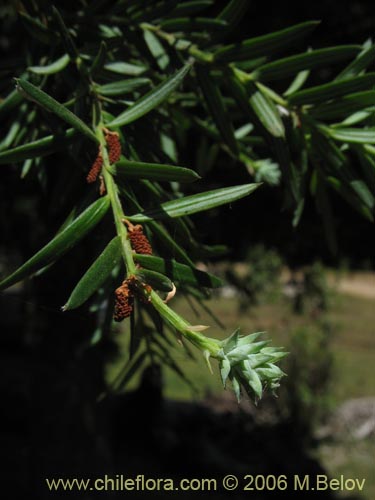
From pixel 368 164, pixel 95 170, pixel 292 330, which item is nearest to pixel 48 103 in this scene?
pixel 95 170

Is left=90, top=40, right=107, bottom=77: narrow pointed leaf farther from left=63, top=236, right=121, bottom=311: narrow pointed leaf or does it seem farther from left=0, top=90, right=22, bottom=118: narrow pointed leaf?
left=63, top=236, right=121, bottom=311: narrow pointed leaf

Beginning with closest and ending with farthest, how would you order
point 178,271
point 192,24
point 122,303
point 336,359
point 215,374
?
point 122,303 → point 178,271 → point 192,24 → point 215,374 → point 336,359

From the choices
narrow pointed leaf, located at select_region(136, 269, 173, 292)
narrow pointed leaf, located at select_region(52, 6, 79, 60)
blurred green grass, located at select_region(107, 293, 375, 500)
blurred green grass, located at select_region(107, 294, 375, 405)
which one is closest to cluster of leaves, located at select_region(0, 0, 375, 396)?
narrow pointed leaf, located at select_region(52, 6, 79, 60)

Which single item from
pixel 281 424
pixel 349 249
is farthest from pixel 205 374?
pixel 349 249

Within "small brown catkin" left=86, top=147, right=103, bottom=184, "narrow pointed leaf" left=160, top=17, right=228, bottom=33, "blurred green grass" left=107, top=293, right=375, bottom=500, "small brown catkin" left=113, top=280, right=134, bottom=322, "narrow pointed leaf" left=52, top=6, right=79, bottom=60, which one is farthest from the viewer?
"blurred green grass" left=107, top=293, right=375, bottom=500

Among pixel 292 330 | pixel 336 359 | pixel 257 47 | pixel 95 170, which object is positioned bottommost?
pixel 336 359

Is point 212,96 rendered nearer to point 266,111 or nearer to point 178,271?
point 266,111

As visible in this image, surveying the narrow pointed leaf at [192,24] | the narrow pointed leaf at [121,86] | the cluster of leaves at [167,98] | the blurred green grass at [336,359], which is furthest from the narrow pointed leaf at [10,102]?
the blurred green grass at [336,359]
